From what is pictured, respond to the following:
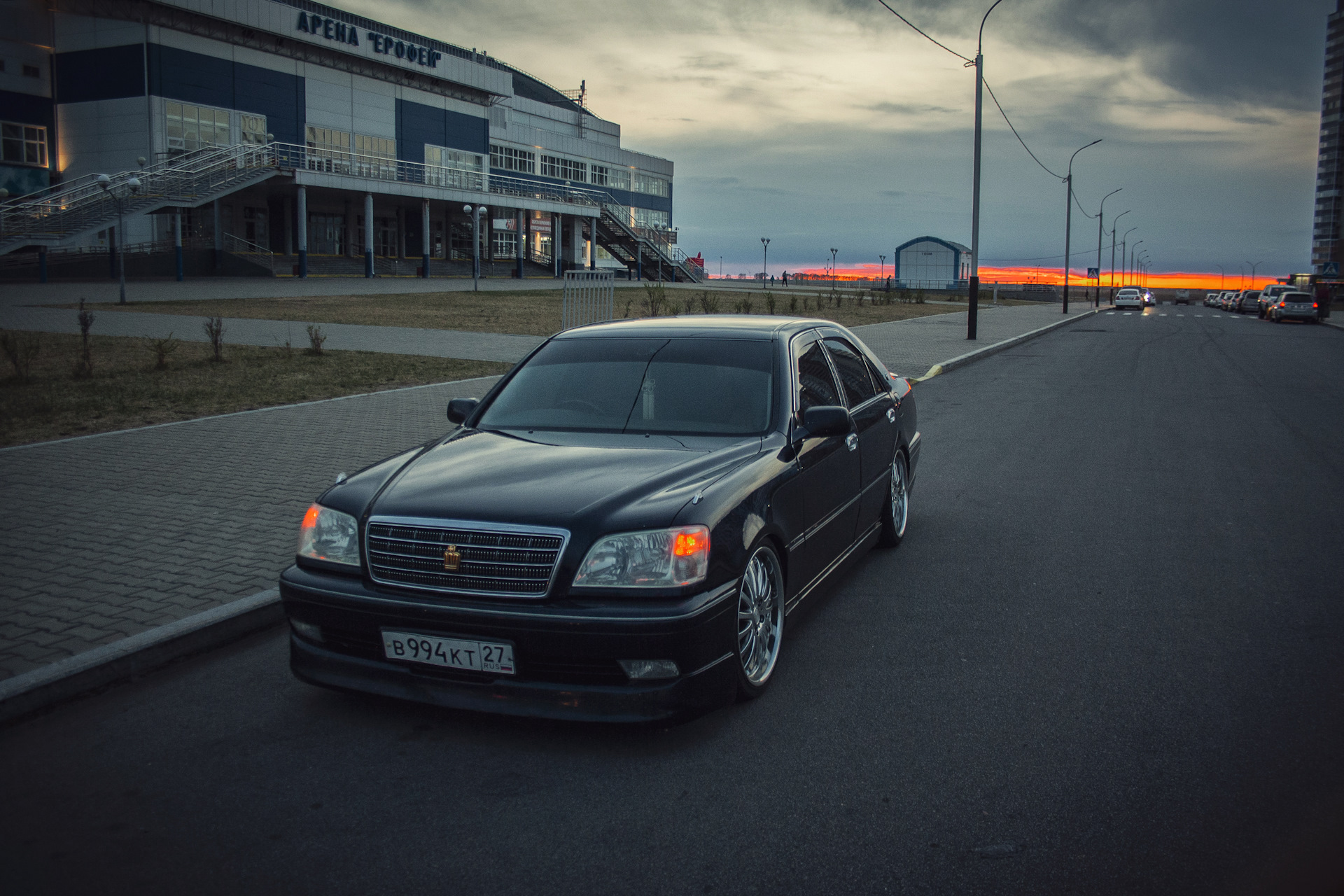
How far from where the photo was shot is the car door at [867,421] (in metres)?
5.57

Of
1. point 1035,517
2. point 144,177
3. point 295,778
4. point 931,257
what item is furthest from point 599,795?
point 931,257

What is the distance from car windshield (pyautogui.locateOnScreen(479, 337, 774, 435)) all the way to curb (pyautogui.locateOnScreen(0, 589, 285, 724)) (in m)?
1.48

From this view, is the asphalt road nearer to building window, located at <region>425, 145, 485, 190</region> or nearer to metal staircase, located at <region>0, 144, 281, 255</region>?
metal staircase, located at <region>0, 144, 281, 255</region>

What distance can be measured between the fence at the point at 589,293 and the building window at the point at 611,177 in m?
74.1

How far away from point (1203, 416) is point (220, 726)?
1232cm

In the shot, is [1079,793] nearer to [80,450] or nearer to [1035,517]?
[1035,517]

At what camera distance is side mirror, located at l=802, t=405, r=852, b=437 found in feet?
14.9

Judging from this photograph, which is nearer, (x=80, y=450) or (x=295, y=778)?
(x=295, y=778)

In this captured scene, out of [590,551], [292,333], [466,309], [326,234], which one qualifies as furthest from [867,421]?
[326,234]

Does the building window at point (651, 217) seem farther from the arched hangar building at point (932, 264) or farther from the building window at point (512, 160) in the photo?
the arched hangar building at point (932, 264)

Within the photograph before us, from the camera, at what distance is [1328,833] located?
302 centimetres

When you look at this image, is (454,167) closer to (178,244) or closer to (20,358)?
(178,244)

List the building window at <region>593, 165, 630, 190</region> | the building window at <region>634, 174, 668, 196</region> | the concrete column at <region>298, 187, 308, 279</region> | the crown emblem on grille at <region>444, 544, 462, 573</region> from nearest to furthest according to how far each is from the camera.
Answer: the crown emblem on grille at <region>444, 544, 462, 573</region> < the concrete column at <region>298, 187, 308, 279</region> < the building window at <region>593, 165, 630, 190</region> < the building window at <region>634, 174, 668, 196</region>

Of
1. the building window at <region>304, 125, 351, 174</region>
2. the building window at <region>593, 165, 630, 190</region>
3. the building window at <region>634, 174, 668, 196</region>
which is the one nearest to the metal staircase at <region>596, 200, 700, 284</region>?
the building window at <region>593, 165, 630, 190</region>
